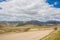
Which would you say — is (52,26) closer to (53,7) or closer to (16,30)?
(53,7)

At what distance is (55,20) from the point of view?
457cm

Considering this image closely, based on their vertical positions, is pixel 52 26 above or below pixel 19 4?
below

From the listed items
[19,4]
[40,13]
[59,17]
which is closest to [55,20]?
[59,17]

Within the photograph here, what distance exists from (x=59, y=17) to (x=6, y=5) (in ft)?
5.01

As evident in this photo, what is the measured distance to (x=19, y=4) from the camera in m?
4.51

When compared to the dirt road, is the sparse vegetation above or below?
below

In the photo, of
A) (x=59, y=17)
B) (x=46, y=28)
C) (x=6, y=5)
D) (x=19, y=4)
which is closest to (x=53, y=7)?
(x=59, y=17)

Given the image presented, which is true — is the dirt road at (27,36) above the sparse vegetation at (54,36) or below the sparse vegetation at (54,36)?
above

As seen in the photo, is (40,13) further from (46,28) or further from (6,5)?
(6,5)

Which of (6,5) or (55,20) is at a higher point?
(6,5)

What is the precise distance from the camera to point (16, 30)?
4410mm

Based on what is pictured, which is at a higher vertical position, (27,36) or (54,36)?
(27,36)

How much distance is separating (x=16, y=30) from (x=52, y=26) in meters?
1.01

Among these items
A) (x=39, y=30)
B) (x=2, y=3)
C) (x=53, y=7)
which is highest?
(x=2, y=3)
